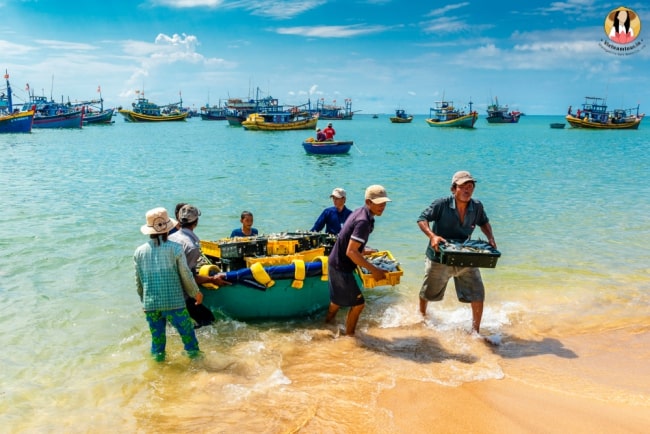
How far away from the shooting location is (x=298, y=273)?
6434mm

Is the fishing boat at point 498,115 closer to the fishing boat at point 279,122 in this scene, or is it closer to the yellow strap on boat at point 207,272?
the fishing boat at point 279,122

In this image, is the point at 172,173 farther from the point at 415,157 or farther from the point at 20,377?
the point at 20,377

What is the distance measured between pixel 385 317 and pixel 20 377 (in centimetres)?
438

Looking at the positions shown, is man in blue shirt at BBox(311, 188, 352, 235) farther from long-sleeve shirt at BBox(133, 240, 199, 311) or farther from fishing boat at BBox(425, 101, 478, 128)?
fishing boat at BBox(425, 101, 478, 128)

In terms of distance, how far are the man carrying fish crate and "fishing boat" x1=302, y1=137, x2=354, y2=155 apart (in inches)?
937

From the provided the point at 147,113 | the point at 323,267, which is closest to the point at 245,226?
the point at 323,267

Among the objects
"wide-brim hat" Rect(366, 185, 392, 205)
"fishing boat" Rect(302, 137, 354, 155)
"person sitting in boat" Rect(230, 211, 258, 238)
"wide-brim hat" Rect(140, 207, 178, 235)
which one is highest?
"fishing boat" Rect(302, 137, 354, 155)

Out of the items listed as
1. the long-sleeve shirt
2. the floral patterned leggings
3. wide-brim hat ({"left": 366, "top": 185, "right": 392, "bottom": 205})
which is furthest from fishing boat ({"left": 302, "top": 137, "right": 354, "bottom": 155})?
the long-sleeve shirt

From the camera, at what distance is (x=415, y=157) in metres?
36.2

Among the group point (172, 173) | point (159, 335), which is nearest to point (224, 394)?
point (159, 335)

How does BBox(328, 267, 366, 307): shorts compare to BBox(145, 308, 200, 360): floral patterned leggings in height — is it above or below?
above

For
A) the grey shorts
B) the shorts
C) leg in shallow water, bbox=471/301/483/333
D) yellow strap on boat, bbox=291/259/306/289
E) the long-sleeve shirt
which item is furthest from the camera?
yellow strap on boat, bbox=291/259/306/289

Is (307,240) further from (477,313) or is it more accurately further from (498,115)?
(498,115)

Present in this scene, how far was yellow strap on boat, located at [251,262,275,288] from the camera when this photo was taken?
6262 mm
